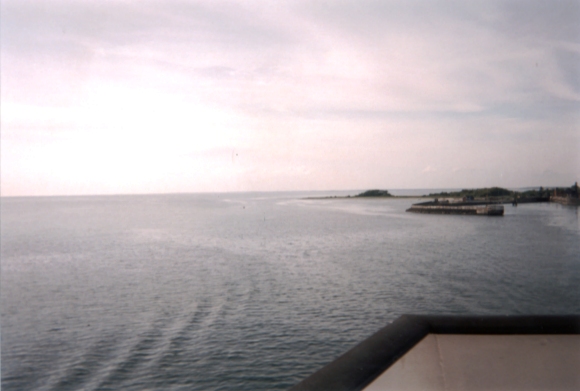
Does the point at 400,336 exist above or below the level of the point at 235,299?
above

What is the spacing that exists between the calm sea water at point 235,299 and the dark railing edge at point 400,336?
7809 mm

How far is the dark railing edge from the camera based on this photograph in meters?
3.06

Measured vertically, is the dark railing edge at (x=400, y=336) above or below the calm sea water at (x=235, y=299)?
above

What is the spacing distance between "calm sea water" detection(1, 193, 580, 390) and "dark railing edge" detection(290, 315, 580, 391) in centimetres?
781

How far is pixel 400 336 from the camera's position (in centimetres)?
360

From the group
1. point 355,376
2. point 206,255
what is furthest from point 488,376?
point 206,255

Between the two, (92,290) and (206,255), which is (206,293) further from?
(206,255)

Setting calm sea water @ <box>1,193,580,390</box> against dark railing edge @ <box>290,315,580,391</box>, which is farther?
calm sea water @ <box>1,193,580,390</box>

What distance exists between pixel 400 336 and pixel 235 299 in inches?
595

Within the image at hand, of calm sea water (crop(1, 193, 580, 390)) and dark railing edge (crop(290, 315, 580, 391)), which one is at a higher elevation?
dark railing edge (crop(290, 315, 580, 391))

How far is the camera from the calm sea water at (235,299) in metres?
11.9

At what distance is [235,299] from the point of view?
18.0m

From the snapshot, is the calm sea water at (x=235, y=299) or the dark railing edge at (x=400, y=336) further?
the calm sea water at (x=235, y=299)

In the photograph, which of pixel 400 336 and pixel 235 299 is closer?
pixel 400 336
